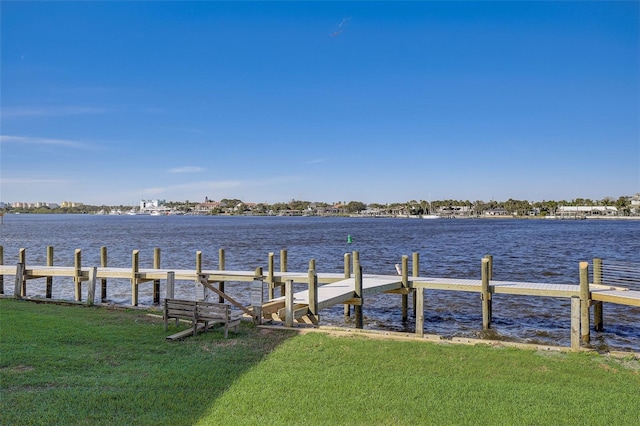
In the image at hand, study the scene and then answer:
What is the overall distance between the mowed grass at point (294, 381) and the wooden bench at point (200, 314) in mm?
451

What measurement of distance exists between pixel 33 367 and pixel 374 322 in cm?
1283

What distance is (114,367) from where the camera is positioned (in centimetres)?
927

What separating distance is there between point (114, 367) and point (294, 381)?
3.63 m

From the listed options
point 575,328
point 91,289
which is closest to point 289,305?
point 575,328

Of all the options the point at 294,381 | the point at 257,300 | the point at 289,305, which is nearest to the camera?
the point at 294,381

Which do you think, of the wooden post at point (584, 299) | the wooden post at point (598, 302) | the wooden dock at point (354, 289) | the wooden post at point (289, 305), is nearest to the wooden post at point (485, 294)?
the wooden dock at point (354, 289)

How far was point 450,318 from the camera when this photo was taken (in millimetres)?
19609

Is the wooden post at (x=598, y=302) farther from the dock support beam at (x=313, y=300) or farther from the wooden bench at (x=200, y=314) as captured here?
the wooden bench at (x=200, y=314)

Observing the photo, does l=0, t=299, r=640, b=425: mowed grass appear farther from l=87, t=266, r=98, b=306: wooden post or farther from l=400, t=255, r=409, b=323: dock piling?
l=400, t=255, r=409, b=323: dock piling

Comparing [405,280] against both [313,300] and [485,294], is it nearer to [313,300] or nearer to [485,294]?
[485,294]

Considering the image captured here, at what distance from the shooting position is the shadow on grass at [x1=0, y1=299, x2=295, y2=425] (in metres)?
7.22

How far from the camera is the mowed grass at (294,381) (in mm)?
7133

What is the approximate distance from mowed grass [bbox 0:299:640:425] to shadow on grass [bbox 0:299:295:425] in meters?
0.03

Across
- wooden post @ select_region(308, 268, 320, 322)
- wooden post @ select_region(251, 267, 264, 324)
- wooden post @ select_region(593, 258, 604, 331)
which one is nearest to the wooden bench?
wooden post @ select_region(251, 267, 264, 324)
